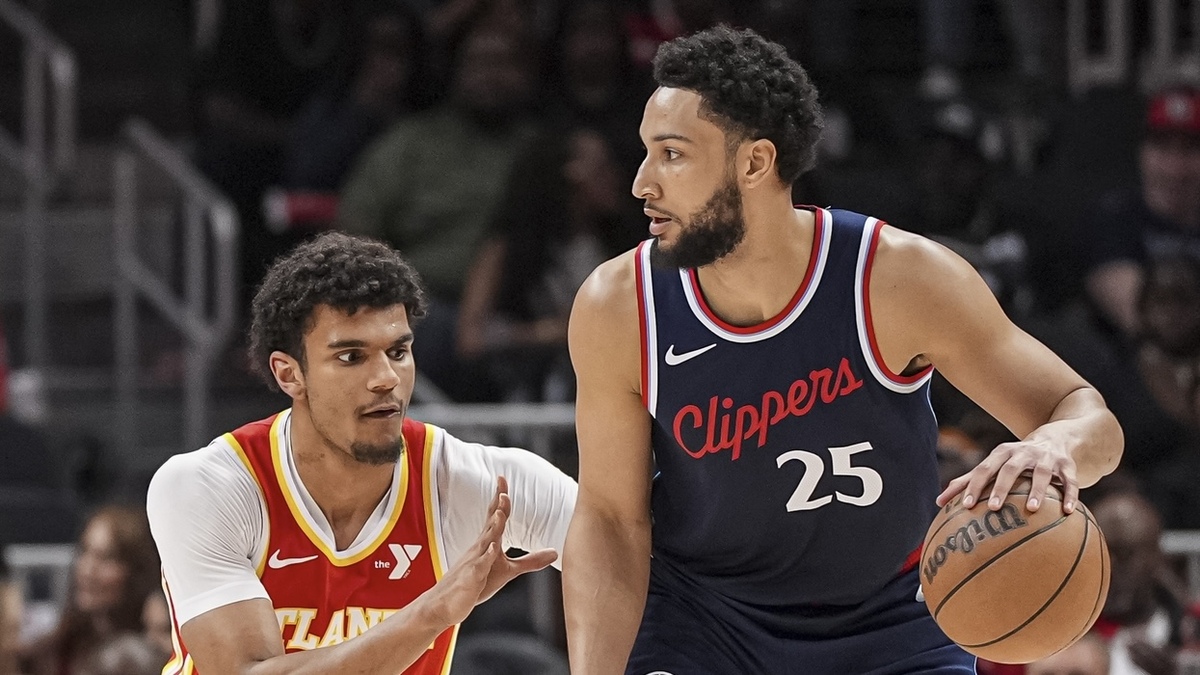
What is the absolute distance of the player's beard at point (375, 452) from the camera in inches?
160

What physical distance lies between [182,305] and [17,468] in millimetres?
1138

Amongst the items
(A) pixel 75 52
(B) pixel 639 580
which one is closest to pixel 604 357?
(B) pixel 639 580

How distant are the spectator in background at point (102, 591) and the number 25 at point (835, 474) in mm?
3702

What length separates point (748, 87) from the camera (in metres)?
3.81

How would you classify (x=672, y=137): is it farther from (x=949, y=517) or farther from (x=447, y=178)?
(x=447, y=178)

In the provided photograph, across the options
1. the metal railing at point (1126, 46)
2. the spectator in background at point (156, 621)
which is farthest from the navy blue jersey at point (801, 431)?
the metal railing at point (1126, 46)

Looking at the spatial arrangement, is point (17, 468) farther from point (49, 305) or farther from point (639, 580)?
point (639, 580)

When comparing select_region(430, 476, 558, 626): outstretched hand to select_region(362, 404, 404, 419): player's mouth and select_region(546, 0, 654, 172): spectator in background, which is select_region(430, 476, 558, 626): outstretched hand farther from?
select_region(546, 0, 654, 172): spectator in background

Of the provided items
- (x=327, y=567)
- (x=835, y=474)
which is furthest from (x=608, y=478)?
(x=327, y=567)

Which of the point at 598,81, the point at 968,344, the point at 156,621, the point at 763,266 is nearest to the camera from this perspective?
the point at 968,344

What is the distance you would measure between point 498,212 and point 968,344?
479cm

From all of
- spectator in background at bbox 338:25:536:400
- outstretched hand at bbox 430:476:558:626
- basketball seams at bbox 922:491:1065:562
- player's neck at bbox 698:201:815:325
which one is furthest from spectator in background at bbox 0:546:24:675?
basketball seams at bbox 922:491:1065:562

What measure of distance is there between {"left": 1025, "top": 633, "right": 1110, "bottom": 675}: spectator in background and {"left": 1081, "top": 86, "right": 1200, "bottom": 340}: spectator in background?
248 cm

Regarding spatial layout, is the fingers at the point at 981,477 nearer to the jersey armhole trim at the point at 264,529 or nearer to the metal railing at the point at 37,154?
the jersey armhole trim at the point at 264,529
